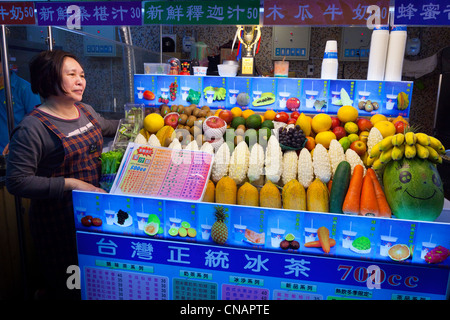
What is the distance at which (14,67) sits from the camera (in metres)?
2.83

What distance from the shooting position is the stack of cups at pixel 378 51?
2609 millimetres

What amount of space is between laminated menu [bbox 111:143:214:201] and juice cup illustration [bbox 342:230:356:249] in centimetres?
71

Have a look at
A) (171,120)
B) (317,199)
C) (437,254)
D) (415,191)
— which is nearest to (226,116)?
(171,120)

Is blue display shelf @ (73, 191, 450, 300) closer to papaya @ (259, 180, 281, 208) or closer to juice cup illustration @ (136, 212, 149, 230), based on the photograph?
juice cup illustration @ (136, 212, 149, 230)

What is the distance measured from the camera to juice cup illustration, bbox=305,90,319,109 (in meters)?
2.80

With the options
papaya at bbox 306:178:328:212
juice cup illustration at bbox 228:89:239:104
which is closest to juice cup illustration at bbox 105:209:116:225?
papaya at bbox 306:178:328:212

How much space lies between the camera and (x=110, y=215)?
1729 mm

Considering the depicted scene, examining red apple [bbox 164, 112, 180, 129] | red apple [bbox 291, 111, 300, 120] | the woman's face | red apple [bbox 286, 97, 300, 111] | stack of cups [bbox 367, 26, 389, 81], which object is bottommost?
red apple [bbox 164, 112, 180, 129]

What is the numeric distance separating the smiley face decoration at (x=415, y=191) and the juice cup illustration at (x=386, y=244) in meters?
→ 0.21

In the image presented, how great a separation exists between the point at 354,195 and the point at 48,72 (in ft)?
5.69

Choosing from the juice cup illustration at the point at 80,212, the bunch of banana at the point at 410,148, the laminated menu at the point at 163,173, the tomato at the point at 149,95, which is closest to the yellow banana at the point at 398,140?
the bunch of banana at the point at 410,148

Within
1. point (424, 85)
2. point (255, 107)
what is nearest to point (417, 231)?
point (255, 107)

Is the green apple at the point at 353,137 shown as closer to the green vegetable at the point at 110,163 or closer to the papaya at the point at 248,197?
the papaya at the point at 248,197

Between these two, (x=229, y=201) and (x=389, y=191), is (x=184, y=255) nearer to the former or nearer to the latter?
(x=229, y=201)
